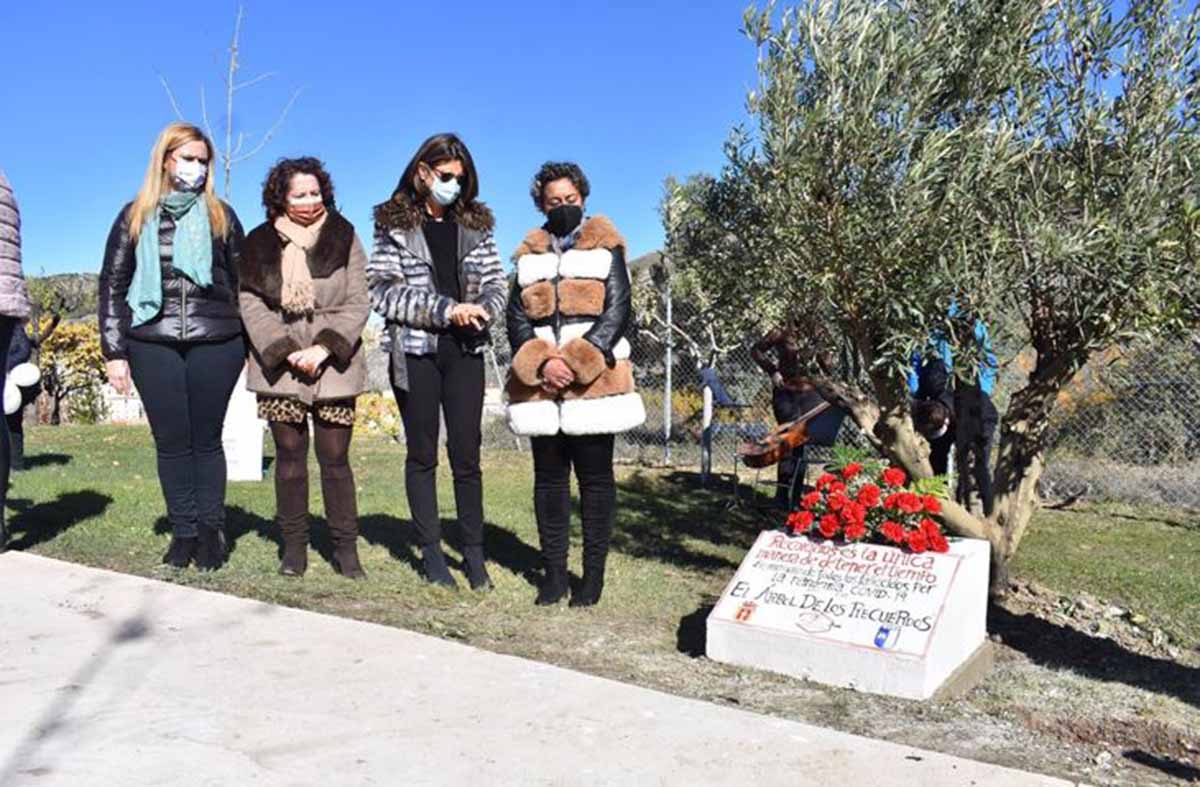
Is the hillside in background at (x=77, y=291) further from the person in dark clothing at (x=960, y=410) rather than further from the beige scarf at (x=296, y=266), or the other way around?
the person in dark clothing at (x=960, y=410)

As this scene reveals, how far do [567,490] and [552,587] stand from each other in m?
0.45

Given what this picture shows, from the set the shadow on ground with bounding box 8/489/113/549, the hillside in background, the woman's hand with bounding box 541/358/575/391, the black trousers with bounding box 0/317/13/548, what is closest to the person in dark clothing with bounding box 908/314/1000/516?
the woman's hand with bounding box 541/358/575/391

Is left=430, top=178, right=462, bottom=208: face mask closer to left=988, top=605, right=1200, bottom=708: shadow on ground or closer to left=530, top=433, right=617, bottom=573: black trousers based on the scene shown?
left=530, top=433, right=617, bottom=573: black trousers

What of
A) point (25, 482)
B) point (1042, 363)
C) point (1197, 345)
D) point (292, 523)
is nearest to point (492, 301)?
point (292, 523)

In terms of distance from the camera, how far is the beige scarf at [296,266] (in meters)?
4.72

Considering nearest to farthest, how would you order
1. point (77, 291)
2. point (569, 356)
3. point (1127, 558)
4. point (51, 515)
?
point (569, 356), point (51, 515), point (1127, 558), point (77, 291)

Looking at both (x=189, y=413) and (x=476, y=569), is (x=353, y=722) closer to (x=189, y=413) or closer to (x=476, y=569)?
(x=476, y=569)

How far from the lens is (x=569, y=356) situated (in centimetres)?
451

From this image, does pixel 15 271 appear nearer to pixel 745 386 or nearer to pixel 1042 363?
pixel 1042 363

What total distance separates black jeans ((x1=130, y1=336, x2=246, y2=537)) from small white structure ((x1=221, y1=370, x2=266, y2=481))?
4.49 metres

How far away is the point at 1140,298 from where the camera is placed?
4.03m

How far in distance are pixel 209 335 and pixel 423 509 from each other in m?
1.24

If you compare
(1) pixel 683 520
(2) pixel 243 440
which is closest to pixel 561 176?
(1) pixel 683 520

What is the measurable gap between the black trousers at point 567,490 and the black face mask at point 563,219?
0.90 m
